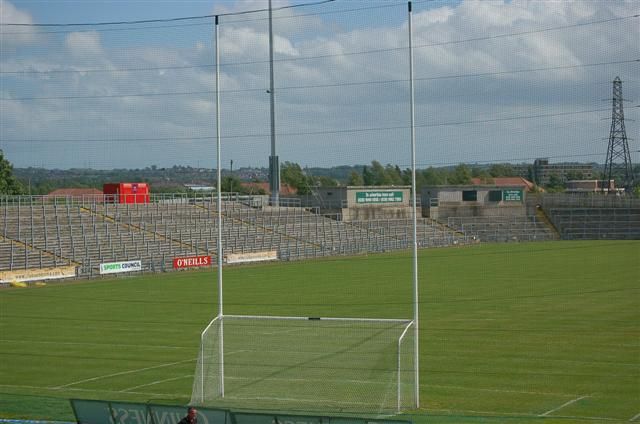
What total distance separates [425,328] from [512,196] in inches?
1677

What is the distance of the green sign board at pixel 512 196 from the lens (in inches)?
2610

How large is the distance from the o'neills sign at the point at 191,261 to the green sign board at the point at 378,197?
50.3 ft

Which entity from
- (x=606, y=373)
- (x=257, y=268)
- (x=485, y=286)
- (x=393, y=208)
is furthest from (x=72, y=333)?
(x=393, y=208)

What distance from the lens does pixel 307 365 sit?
1700 centimetres

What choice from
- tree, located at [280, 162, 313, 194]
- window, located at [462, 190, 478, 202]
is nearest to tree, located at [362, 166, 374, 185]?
tree, located at [280, 162, 313, 194]

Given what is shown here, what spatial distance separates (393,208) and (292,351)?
50366 millimetres

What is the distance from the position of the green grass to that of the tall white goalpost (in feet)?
2.94

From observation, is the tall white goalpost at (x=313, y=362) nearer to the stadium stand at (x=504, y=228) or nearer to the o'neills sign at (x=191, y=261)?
the o'neills sign at (x=191, y=261)

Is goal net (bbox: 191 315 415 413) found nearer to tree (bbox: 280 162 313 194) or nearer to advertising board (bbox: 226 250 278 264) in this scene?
A: advertising board (bbox: 226 250 278 264)

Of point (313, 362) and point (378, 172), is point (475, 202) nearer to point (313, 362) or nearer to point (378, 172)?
point (378, 172)

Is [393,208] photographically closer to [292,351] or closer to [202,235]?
[202,235]

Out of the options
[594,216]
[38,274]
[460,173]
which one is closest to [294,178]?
[594,216]

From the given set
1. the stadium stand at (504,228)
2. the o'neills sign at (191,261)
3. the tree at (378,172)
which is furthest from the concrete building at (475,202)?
the tree at (378,172)

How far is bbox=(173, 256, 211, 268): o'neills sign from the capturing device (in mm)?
49250
